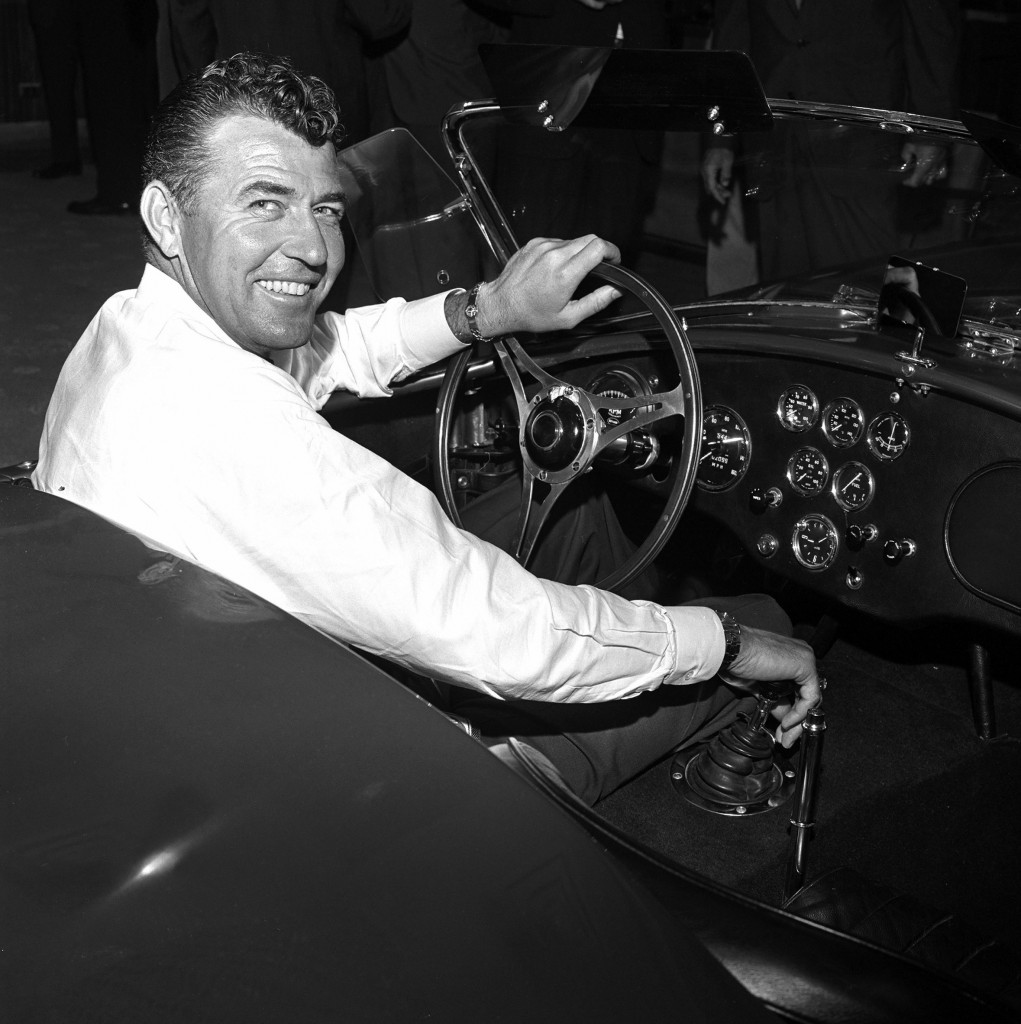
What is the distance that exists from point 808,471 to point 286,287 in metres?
0.95

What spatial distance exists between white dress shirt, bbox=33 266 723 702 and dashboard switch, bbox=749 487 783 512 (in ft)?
2.36

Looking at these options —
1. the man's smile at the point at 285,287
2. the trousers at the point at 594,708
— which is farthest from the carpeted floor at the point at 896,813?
the man's smile at the point at 285,287

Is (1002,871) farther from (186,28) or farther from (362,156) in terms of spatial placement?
(186,28)

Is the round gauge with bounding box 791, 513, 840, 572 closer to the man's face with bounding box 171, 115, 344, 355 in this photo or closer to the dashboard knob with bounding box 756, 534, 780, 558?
the dashboard knob with bounding box 756, 534, 780, 558

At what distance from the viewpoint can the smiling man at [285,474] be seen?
1.21 metres

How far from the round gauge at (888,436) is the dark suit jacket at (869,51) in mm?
1967

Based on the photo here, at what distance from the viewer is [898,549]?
1.84 meters

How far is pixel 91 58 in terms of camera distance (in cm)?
650

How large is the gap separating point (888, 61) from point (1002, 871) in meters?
2.51

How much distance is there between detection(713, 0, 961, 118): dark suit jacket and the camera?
11.2ft

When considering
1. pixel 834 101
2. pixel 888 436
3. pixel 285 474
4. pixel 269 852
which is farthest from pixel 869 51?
pixel 269 852

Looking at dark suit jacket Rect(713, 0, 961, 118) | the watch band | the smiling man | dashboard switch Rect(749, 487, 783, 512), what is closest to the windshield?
the watch band

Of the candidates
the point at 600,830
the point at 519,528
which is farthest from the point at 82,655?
the point at 519,528

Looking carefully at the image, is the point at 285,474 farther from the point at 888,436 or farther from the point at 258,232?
the point at 888,436
